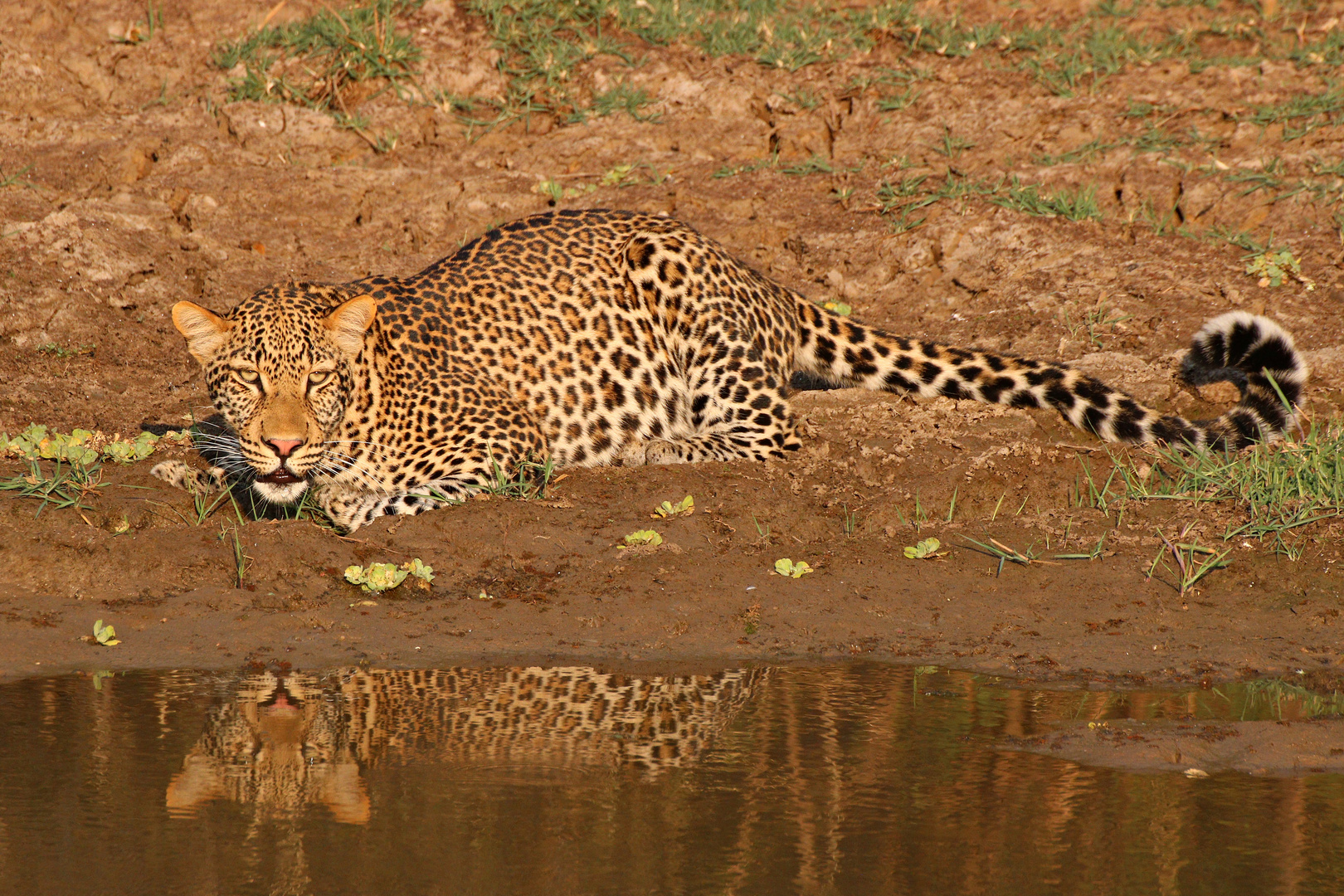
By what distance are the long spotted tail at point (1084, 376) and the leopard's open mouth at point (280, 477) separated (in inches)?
126

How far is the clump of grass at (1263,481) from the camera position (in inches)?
246

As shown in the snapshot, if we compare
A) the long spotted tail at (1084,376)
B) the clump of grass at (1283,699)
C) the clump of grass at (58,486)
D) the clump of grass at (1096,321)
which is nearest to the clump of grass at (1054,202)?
the clump of grass at (1096,321)

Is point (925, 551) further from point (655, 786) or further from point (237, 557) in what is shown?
point (237, 557)

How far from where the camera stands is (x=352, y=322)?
6.67 meters

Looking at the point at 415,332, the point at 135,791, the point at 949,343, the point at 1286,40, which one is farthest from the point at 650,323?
the point at 1286,40

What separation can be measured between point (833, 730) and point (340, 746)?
150cm

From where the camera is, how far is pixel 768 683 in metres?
4.98

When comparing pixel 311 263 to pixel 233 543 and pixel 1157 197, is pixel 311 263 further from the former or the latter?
pixel 1157 197

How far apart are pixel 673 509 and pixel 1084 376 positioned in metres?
2.56

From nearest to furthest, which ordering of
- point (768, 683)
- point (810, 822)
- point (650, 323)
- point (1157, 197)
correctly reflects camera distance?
point (810, 822), point (768, 683), point (650, 323), point (1157, 197)

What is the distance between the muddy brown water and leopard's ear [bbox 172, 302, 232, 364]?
79.5 inches

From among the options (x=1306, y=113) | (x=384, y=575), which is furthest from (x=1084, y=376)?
(x=1306, y=113)

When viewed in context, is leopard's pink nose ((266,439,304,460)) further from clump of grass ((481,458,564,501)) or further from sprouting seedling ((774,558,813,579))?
sprouting seedling ((774,558,813,579))

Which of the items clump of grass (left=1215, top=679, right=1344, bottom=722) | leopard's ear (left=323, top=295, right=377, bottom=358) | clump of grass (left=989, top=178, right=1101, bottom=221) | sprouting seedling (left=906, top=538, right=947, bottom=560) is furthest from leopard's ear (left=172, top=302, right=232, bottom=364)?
clump of grass (left=989, top=178, right=1101, bottom=221)
